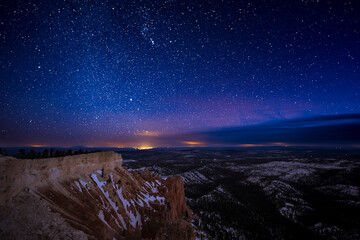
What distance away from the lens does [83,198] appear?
62.2ft

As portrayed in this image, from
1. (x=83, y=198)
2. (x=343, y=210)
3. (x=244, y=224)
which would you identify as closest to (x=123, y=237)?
(x=83, y=198)

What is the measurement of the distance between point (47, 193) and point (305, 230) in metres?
63.9

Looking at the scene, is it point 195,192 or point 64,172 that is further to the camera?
point 195,192

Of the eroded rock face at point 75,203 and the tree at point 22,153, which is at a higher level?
the tree at point 22,153

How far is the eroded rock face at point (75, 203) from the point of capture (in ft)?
42.7

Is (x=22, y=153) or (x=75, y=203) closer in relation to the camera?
(x=75, y=203)

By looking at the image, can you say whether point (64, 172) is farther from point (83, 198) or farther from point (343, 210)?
point (343, 210)

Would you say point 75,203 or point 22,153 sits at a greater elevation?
point 22,153

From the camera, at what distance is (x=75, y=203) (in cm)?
1739

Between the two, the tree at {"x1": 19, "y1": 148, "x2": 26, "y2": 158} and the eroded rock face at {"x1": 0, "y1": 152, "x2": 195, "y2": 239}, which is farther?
the tree at {"x1": 19, "y1": 148, "x2": 26, "y2": 158}

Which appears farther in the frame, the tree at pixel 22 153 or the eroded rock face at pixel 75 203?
the tree at pixel 22 153

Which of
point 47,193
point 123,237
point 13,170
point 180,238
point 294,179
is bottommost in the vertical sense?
point 294,179

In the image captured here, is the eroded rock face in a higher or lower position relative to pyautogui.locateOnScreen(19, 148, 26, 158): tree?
lower

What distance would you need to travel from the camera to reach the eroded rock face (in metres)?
13.0
